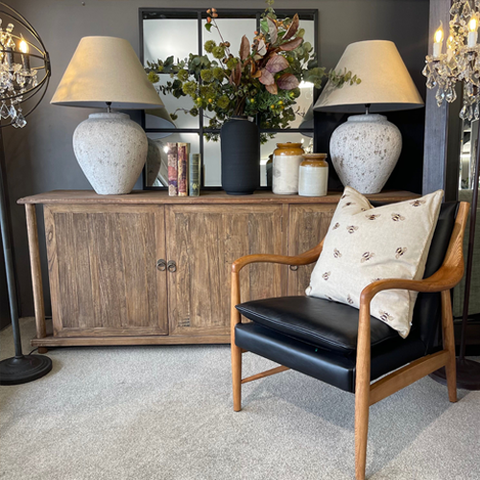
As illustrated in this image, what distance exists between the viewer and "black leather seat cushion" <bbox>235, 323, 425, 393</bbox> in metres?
1.55

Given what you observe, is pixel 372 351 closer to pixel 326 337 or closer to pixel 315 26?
pixel 326 337

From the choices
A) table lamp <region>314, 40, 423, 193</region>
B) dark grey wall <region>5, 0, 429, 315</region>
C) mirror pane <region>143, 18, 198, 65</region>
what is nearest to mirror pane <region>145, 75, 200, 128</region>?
mirror pane <region>143, 18, 198, 65</region>

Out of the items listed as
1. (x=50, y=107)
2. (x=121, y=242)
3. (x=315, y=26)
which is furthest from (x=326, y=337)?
(x=50, y=107)

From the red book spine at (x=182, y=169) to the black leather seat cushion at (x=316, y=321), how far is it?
2.66ft

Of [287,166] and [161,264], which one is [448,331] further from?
[161,264]

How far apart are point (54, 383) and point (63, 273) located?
1.85 ft

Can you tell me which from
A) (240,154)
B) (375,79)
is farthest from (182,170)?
(375,79)

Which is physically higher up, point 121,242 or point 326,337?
point 121,242

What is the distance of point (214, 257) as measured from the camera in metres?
2.46

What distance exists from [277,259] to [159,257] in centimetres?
73

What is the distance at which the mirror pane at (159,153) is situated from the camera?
9.19ft

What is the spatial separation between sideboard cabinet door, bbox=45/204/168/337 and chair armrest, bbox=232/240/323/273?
2.21 ft

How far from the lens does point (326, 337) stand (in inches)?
61.6

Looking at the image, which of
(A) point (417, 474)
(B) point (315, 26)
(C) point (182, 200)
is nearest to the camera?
(A) point (417, 474)
